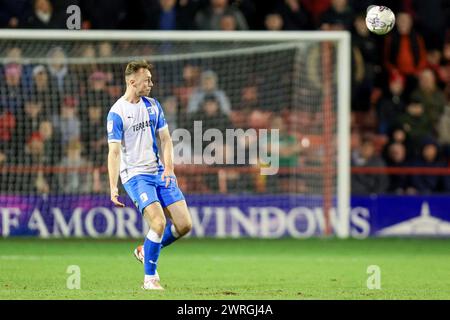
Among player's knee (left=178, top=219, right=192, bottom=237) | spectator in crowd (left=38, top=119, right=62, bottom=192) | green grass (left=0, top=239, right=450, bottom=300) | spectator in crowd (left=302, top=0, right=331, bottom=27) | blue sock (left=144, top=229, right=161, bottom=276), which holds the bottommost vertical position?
green grass (left=0, top=239, right=450, bottom=300)

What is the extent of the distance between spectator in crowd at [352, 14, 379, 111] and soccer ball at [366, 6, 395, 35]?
632 cm

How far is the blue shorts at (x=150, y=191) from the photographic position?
9883 mm

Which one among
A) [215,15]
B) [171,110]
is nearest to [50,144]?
[171,110]

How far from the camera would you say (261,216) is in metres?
16.8

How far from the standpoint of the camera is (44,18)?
17.7m

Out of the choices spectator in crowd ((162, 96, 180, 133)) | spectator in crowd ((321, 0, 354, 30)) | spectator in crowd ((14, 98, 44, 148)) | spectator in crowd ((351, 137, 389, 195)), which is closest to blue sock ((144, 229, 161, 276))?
spectator in crowd ((162, 96, 180, 133))

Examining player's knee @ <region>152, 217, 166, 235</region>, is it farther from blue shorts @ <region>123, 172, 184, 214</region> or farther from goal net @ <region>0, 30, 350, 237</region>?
goal net @ <region>0, 30, 350, 237</region>

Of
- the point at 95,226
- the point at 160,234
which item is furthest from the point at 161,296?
the point at 95,226

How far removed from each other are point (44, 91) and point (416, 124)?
616 cm

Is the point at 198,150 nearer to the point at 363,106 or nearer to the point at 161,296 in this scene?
the point at 363,106

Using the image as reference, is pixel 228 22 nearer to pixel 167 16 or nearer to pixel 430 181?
pixel 167 16

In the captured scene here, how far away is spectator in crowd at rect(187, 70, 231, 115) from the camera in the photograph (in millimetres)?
17250

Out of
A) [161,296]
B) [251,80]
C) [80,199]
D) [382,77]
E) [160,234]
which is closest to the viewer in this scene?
[161,296]

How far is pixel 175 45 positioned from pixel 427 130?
4.43 metres
